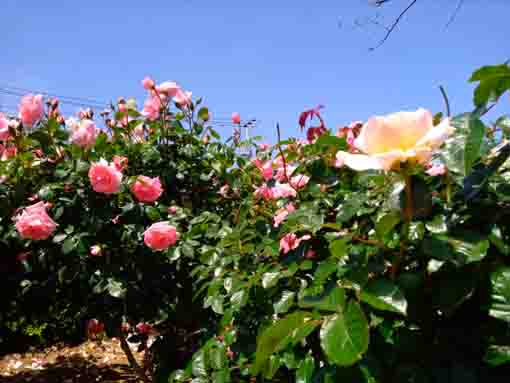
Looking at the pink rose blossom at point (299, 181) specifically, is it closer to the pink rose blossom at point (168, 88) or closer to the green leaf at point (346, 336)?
the green leaf at point (346, 336)

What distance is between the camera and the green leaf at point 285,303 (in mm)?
1024

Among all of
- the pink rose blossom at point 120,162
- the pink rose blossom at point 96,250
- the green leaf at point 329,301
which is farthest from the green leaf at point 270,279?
the pink rose blossom at point 96,250

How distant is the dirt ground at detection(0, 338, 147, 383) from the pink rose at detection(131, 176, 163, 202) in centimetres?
183

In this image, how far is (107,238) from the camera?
2.12m

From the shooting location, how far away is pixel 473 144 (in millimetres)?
599

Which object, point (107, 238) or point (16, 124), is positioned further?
point (16, 124)

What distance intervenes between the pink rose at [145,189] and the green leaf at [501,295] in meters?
1.56

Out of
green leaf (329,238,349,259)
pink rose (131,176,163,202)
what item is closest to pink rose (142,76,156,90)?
pink rose (131,176,163,202)

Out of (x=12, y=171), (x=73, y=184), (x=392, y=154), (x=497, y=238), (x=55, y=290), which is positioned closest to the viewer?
(x=392, y=154)

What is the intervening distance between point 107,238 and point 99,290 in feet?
0.82

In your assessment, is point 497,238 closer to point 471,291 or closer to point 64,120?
point 471,291

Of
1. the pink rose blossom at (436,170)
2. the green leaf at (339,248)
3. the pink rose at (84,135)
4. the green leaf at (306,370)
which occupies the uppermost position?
the pink rose at (84,135)

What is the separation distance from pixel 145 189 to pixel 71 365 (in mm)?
2709

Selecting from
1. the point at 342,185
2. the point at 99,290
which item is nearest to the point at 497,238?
the point at 342,185
